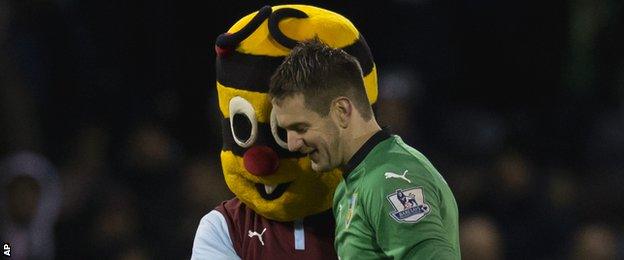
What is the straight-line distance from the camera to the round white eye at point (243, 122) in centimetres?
164

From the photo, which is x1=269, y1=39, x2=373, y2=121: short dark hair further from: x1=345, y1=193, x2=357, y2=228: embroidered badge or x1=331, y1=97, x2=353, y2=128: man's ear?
x1=345, y1=193, x2=357, y2=228: embroidered badge

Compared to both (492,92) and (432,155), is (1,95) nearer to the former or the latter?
(432,155)

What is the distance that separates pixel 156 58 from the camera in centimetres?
302

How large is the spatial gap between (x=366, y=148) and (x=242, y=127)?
274mm

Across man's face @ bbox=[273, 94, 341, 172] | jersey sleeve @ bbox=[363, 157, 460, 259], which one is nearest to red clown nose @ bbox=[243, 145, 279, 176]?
man's face @ bbox=[273, 94, 341, 172]

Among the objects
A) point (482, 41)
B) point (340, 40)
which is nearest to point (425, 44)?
point (482, 41)

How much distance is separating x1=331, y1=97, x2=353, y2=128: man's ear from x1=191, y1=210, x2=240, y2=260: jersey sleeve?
38 cm

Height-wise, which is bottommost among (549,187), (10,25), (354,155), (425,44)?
(549,187)

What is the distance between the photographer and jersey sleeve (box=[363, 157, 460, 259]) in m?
1.32

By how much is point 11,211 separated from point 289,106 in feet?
5.40

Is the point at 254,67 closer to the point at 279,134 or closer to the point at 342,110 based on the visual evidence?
the point at 279,134

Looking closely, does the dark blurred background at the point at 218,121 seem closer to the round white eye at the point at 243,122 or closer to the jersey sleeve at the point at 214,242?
the jersey sleeve at the point at 214,242

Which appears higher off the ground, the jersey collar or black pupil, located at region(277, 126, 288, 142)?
the jersey collar

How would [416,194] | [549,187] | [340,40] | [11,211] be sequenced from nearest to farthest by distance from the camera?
[416,194] → [340,40] → [11,211] → [549,187]
